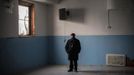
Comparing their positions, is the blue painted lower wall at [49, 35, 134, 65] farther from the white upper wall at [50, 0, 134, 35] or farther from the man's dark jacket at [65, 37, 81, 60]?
the man's dark jacket at [65, 37, 81, 60]

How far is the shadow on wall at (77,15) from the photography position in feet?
40.5

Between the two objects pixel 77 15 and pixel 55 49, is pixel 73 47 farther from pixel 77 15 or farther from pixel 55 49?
pixel 55 49

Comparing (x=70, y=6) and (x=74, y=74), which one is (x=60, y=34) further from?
(x=74, y=74)

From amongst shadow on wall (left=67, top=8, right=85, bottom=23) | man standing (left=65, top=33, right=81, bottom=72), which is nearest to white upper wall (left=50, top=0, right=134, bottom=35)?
shadow on wall (left=67, top=8, right=85, bottom=23)

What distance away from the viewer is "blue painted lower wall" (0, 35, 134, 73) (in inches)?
402

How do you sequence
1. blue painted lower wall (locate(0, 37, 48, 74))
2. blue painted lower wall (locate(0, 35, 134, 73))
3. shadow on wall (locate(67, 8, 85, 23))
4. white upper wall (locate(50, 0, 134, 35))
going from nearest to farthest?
1. blue painted lower wall (locate(0, 37, 48, 74))
2. blue painted lower wall (locate(0, 35, 134, 73))
3. white upper wall (locate(50, 0, 134, 35))
4. shadow on wall (locate(67, 8, 85, 23))

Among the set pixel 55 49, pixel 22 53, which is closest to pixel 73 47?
pixel 22 53

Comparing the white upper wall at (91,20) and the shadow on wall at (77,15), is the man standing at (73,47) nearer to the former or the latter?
the white upper wall at (91,20)

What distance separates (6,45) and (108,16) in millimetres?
4785

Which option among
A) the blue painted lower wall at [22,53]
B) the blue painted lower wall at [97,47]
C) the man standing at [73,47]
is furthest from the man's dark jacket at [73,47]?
the blue painted lower wall at [97,47]

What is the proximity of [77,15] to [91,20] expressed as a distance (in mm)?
701

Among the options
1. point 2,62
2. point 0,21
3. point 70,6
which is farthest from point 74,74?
point 70,6

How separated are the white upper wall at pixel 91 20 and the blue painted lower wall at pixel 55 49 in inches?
10.5

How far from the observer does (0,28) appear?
902 cm
